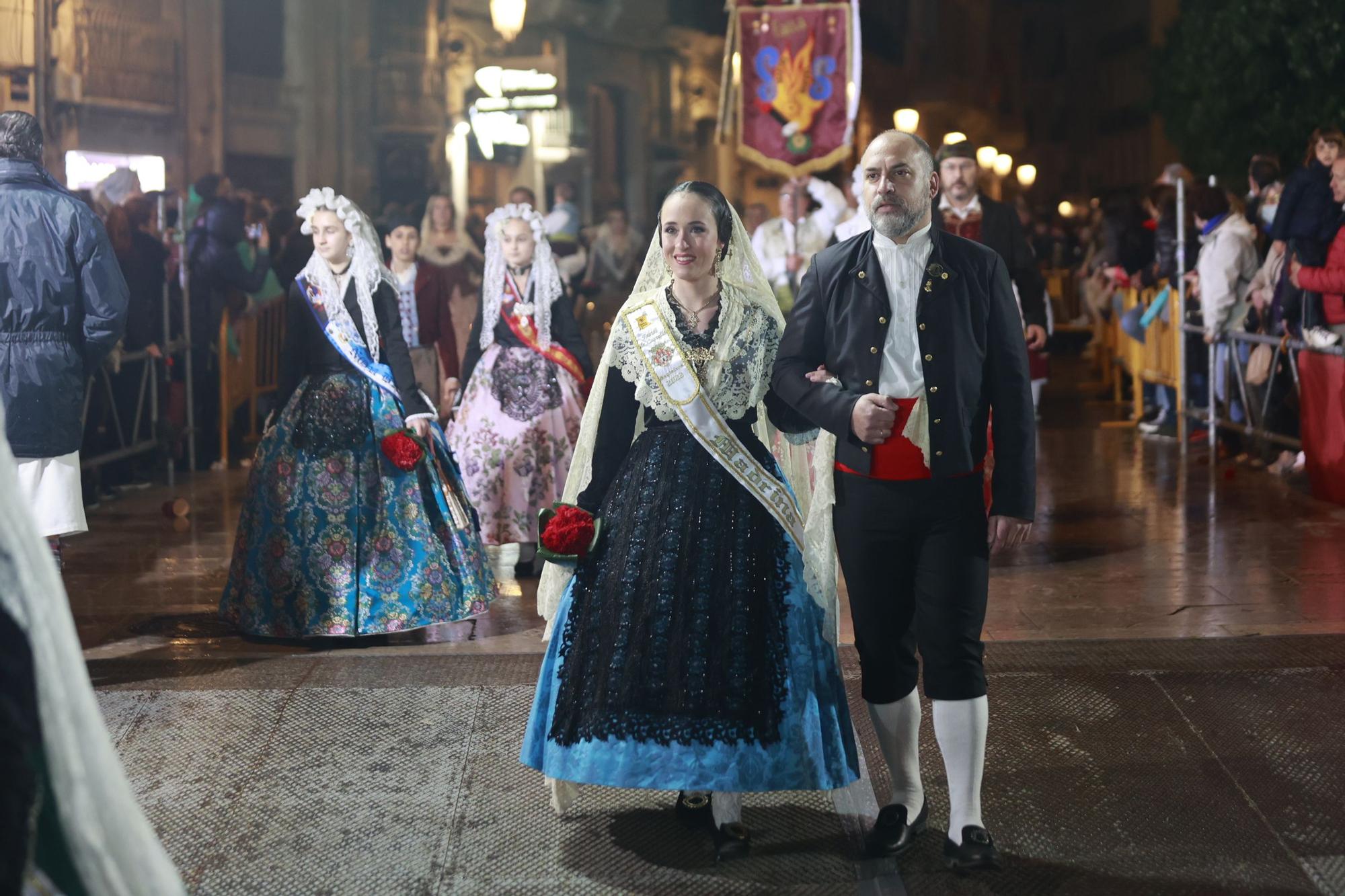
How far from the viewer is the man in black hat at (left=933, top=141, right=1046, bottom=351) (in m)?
7.75

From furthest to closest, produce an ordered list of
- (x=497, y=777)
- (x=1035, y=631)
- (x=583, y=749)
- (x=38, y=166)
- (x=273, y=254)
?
(x=273, y=254), (x=1035, y=631), (x=38, y=166), (x=497, y=777), (x=583, y=749)

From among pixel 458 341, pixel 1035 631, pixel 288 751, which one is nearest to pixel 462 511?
pixel 288 751

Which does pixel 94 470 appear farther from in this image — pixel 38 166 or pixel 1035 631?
pixel 1035 631

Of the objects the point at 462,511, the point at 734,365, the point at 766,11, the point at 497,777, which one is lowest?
the point at 497,777

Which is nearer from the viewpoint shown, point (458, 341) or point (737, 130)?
point (737, 130)

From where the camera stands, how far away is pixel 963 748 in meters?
3.94

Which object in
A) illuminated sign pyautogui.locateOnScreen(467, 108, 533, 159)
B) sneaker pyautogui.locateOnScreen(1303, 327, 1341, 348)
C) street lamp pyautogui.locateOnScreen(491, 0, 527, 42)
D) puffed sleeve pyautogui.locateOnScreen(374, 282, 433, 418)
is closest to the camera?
puffed sleeve pyautogui.locateOnScreen(374, 282, 433, 418)

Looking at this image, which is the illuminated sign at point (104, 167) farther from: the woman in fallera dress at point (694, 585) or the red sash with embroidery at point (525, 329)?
the woman in fallera dress at point (694, 585)

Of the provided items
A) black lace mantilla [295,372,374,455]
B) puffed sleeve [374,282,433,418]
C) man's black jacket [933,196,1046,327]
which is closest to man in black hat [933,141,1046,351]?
man's black jacket [933,196,1046,327]

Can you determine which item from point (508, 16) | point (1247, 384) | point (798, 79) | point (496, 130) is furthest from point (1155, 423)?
point (508, 16)

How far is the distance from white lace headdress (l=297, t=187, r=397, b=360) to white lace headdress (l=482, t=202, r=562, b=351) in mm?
1206

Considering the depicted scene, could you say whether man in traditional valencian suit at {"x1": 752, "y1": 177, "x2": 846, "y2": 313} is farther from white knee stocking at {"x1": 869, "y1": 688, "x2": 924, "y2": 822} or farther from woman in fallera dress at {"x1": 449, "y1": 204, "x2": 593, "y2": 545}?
white knee stocking at {"x1": 869, "y1": 688, "x2": 924, "y2": 822}

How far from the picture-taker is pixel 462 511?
22.1ft

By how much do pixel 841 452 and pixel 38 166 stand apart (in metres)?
3.50
